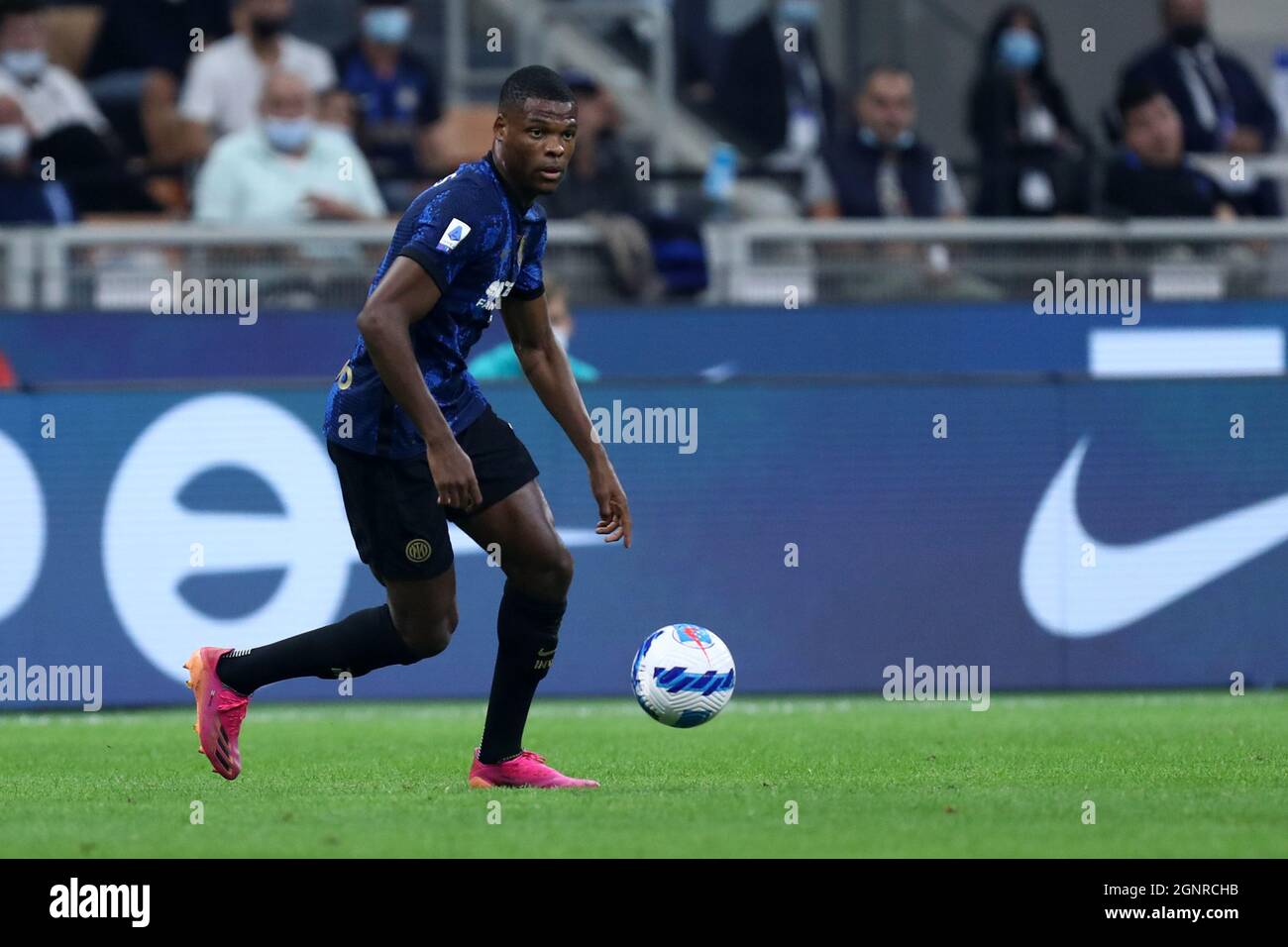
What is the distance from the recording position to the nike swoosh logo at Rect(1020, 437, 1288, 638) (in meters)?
11.8

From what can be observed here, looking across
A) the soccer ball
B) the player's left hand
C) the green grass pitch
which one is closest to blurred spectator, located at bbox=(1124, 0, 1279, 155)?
the green grass pitch

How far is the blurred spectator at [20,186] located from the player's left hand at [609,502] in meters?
7.35

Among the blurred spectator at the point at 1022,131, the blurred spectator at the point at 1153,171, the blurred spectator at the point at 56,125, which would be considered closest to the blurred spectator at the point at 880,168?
the blurred spectator at the point at 1022,131

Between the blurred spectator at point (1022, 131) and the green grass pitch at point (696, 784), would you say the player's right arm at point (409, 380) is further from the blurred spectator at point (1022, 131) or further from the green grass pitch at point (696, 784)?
the blurred spectator at point (1022, 131)

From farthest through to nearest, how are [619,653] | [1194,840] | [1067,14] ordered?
[1067,14] → [619,653] → [1194,840]

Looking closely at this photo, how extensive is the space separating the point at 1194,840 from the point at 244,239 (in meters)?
8.87

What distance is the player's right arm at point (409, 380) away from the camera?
6.87 m

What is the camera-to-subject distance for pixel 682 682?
7797mm

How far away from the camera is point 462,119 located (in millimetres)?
15414

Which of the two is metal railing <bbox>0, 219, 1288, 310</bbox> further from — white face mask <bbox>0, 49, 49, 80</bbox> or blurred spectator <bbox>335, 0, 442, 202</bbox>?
white face mask <bbox>0, 49, 49, 80</bbox>

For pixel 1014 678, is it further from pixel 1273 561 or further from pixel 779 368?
pixel 779 368

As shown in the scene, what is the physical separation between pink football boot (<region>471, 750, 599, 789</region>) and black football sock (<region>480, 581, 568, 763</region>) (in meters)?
0.03

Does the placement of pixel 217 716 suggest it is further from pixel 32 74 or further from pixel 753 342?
pixel 32 74
